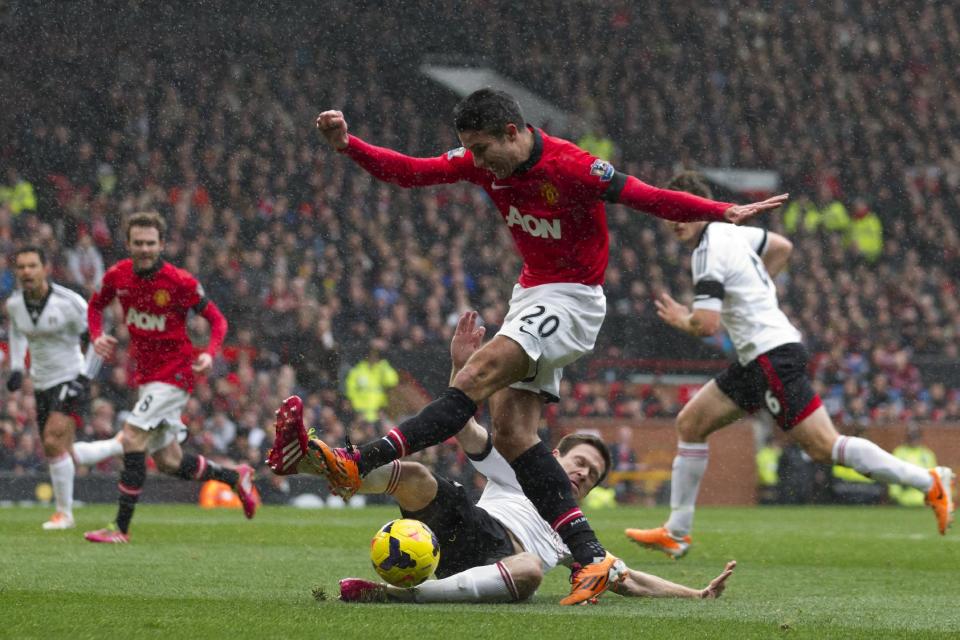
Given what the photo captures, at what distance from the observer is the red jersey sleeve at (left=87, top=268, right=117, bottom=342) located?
10.3 m

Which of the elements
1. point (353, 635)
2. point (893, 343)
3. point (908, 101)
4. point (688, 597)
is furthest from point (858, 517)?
point (908, 101)

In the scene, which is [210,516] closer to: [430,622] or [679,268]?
[430,622]

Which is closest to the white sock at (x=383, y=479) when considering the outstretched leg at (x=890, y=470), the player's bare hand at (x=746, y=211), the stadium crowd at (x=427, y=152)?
the player's bare hand at (x=746, y=211)

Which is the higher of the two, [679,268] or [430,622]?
[679,268]

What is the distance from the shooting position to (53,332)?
1174 cm

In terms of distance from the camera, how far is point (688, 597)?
6.41 m

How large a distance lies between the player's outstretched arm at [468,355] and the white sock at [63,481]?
5.95 metres

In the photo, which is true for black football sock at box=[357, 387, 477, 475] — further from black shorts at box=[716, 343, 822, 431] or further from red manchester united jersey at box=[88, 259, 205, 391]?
red manchester united jersey at box=[88, 259, 205, 391]

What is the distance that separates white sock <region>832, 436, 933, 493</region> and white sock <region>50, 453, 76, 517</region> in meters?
6.22

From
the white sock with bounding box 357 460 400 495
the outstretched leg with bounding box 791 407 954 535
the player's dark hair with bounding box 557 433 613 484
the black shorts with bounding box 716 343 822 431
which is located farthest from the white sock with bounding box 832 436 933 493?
the white sock with bounding box 357 460 400 495

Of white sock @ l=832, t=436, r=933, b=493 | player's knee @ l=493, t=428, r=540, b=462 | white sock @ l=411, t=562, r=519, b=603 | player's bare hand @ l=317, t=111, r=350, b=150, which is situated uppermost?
player's bare hand @ l=317, t=111, r=350, b=150

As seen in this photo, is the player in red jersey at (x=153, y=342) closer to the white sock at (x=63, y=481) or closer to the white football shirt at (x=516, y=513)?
the white sock at (x=63, y=481)

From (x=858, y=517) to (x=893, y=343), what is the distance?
6.05 meters

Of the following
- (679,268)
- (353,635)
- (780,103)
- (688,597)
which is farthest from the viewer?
→ (780,103)
